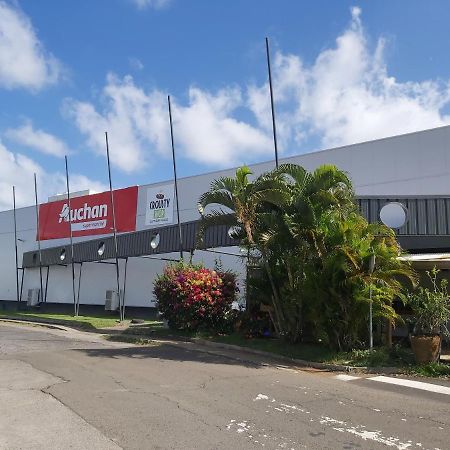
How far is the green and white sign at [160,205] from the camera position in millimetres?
30734

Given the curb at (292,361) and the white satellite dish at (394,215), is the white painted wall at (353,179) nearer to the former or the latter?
the white satellite dish at (394,215)

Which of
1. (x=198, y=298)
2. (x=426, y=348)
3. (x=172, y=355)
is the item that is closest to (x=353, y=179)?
(x=198, y=298)

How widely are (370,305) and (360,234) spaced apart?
1761mm

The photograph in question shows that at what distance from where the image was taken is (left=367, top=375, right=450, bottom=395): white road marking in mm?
9523

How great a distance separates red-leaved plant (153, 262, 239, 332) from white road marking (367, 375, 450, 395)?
7.53 m

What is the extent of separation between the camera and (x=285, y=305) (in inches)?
585

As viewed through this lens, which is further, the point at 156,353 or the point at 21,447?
the point at 156,353

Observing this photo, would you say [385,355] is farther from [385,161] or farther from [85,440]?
[385,161]

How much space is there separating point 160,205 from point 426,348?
70.5 feet

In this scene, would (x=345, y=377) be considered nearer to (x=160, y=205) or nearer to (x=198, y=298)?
(x=198, y=298)

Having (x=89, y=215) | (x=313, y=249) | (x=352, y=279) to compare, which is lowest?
(x=352, y=279)

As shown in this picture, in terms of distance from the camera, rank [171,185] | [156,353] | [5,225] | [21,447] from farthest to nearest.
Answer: [5,225] < [171,185] < [156,353] < [21,447]

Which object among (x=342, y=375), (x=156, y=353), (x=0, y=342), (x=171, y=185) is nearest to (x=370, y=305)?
(x=342, y=375)

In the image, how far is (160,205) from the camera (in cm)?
3120
